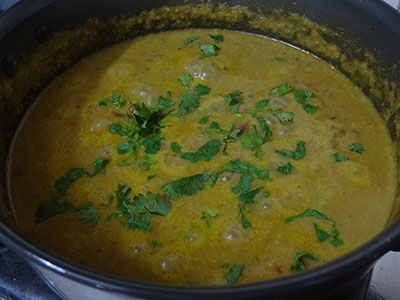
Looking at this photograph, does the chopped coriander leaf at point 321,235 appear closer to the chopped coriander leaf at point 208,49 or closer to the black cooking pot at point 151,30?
the black cooking pot at point 151,30

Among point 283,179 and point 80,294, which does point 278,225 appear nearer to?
point 283,179

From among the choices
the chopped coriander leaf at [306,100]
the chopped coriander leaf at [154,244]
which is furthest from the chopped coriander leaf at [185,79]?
the chopped coriander leaf at [154,244]

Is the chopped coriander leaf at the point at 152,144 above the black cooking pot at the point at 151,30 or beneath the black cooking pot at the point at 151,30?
beneath

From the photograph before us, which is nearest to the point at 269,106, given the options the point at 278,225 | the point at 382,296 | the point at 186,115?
the point at 186,115

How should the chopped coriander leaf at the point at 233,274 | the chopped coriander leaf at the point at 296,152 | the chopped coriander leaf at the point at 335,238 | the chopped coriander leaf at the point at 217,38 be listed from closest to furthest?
the chopped coriander leaf at the point at 233,274 < the chopped coriander leaf at the point at 335,238 < the chopped coriander leaf at the point at 296,152 < the chopped coriander leaf at the point at 217,38

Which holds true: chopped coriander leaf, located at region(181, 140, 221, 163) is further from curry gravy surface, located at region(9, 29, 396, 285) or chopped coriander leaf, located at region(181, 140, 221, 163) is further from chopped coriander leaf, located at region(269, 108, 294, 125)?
chopped coriander leaf, located at region(269, 108, 294, 125)

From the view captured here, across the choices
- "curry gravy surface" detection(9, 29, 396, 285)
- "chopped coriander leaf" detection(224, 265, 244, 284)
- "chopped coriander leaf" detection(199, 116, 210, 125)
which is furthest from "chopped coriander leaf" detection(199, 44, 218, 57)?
"chopped coriander leaf" detection(224, 265, 244, 284)
